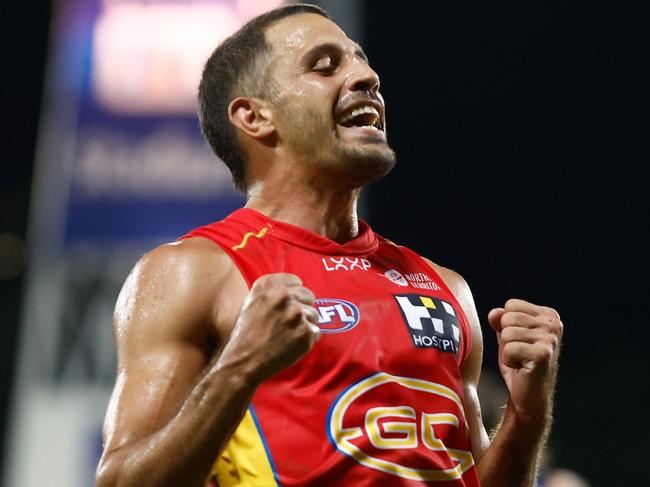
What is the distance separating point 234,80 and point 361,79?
385mm

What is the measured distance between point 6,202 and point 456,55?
5700mm

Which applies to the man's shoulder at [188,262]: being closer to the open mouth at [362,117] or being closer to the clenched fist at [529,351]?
the open mouth at [362,117]

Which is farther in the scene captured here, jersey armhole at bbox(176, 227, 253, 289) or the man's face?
the man's face

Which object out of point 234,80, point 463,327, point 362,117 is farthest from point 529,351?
point 234,80

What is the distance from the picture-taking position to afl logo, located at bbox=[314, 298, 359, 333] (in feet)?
7.15

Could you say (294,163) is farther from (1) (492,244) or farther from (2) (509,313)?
(1) (492,244)

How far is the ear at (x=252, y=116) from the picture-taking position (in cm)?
264

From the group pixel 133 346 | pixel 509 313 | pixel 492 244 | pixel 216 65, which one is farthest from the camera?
pixel 492 244

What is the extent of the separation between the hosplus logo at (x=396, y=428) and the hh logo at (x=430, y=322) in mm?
103

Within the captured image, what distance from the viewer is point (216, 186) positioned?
7188 mm

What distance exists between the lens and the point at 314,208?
101 inches

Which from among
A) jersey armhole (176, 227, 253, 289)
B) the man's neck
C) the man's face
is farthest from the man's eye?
jersey armhole (176, 227, 253, 289)

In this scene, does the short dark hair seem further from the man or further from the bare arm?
the bare arm

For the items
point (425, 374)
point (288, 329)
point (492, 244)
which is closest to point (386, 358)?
point (425, 374)
